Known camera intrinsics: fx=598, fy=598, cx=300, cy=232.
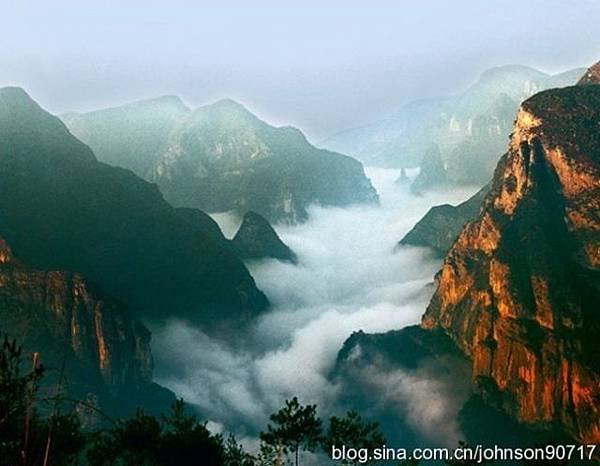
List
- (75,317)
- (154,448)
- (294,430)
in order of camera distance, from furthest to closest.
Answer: (75,317)
(154,448)
(294,430)

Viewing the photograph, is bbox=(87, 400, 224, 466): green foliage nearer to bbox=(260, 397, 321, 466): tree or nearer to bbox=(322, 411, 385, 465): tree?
bbox=(260, 397, 321, 466): tree

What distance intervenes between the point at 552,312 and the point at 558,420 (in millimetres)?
32853

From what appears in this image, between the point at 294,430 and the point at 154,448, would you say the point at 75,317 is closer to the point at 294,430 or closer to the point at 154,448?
the point at 154,448

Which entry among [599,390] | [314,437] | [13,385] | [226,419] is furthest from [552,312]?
[13,385]

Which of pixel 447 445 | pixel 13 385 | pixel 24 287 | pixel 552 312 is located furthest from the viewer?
pixel 24 287

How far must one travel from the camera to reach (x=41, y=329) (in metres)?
178

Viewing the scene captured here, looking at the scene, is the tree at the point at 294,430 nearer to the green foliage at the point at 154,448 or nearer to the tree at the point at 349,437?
the tree at the point at 349,437

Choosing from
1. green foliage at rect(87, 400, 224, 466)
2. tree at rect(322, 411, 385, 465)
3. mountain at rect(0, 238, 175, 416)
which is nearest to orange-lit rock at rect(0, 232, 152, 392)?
mountain at rect(0, 238, 175, 416)

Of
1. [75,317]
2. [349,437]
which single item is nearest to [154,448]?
[349,437]

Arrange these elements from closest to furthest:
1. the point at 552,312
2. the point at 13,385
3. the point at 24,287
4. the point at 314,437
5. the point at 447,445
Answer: the point at 13,385, the point at 314,437, the point at 447,445, the point at 552,312, the point at 24,287

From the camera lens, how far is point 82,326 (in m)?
187

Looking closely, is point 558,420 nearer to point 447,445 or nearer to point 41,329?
point 447,445

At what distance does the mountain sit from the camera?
587 feet

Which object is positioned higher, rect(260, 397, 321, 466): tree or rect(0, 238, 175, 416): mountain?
rect(0, 238, 175, 416): mountain
